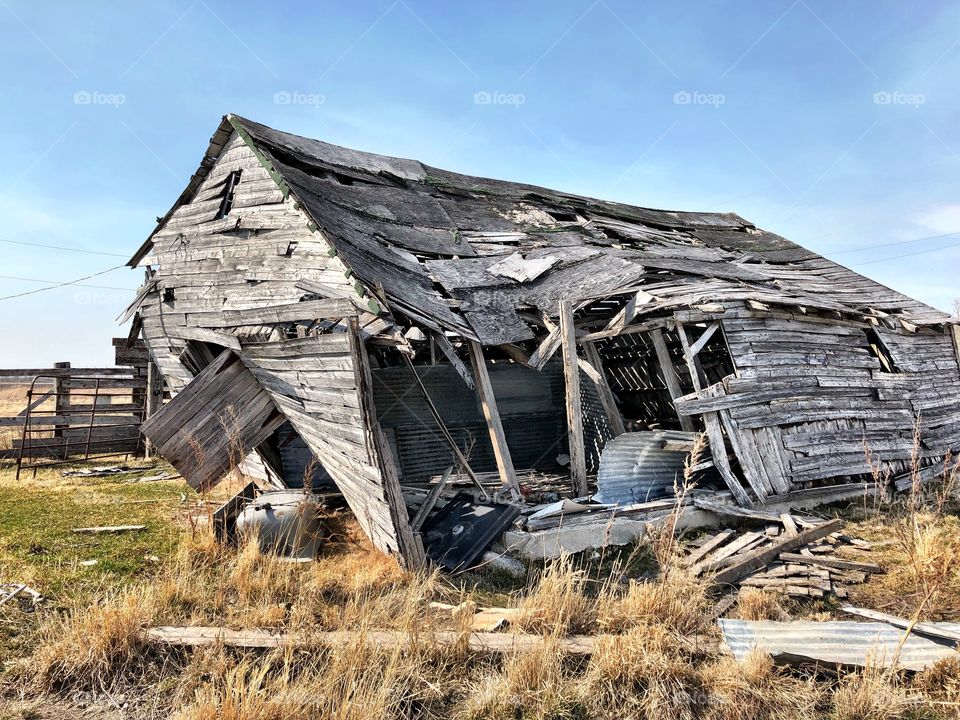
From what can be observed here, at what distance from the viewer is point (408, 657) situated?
161 inches

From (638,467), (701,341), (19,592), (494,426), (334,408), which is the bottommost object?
(19,592)

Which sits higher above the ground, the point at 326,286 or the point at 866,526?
the point at 326,286

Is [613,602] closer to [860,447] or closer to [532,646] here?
[532,646]

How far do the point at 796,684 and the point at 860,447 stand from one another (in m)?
6.73

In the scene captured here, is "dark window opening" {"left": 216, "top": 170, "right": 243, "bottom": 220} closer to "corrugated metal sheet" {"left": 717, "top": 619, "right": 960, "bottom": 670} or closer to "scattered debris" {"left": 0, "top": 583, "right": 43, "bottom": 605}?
"scattered debris" {"left": 0, "top": 583, "right": 43, "bottom": 605}

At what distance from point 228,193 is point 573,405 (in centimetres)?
569

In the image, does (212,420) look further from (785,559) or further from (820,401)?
(820,401)

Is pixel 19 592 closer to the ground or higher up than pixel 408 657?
higher up

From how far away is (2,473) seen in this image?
12.8 metres

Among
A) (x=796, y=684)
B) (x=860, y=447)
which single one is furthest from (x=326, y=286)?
(x=860, y=447)

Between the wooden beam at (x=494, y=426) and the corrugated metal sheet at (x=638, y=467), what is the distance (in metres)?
1.17

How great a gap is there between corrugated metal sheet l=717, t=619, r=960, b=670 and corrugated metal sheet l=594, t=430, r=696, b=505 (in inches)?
132

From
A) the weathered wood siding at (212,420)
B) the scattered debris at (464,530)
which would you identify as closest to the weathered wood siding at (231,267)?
the weathered wood siding at (212,420)

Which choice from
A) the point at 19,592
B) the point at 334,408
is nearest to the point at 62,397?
the point at 19,592
